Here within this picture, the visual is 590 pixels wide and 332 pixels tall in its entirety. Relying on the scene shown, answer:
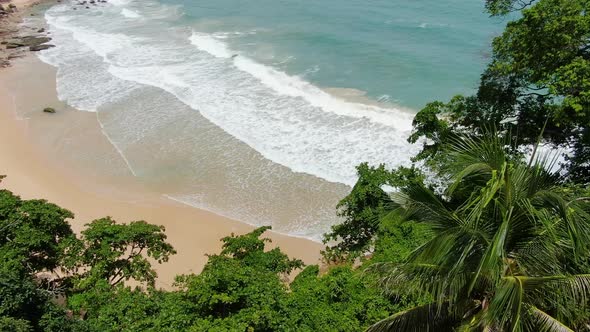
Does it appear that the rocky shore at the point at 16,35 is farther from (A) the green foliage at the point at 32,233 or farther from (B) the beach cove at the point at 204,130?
(A) the green foliage at the point at 32,233

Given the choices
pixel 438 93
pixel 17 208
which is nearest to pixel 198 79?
pixel 438 93

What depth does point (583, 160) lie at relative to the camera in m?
12.4

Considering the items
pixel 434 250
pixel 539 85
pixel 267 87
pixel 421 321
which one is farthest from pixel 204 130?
pixel 434 250

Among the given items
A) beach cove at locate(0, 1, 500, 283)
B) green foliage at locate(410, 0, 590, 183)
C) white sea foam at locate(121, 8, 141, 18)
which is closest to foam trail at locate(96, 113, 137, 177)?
beach cove at locate(0, 1, 500, 283)

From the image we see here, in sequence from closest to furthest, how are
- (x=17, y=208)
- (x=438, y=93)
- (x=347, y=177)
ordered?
(x=17, y=208) → (x=347, y=177) → (x=438, y=93)

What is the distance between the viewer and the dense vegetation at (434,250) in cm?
577

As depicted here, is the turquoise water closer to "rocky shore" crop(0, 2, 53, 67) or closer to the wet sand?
"rocky shore" crop(0, 2, 53, 67)

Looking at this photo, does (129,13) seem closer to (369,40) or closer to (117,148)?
(369,40)

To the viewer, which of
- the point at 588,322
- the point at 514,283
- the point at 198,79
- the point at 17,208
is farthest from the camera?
the point at 198,79

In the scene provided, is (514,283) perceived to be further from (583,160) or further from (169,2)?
(169,2)

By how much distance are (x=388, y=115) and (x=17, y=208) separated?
19.2m

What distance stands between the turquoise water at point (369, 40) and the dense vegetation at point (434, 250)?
1563 cm

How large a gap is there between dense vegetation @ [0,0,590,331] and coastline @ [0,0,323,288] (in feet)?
8.57

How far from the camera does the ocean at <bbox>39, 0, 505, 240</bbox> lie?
21.2m
